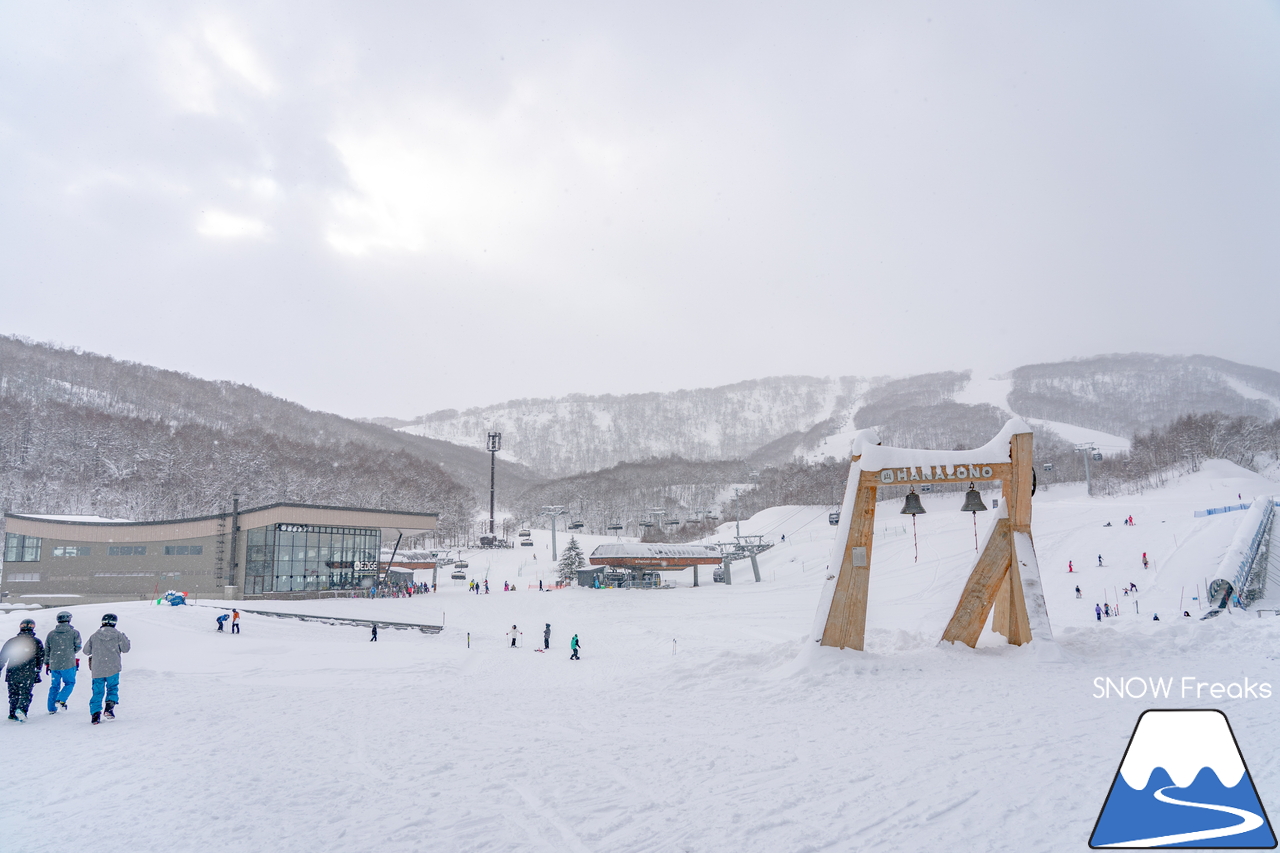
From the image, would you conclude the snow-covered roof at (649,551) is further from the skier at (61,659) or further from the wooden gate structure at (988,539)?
the skier at (61,659)

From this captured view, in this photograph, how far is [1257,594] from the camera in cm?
2361

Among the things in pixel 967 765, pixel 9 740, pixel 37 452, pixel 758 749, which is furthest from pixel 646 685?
pixel 37 452

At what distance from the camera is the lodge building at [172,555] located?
44969 millimetres

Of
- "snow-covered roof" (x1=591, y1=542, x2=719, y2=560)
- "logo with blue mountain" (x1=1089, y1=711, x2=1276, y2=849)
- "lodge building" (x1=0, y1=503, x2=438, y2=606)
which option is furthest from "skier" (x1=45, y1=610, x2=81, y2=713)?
"snow-covered roof" (x1=591, y1=542, x2=719, y2=560)

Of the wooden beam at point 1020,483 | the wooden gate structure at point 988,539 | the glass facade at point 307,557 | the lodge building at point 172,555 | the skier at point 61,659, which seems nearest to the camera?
the skier at point 61,659

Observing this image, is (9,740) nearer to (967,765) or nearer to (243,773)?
(243,773)

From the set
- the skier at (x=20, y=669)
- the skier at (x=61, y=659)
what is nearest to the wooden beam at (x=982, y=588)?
the skier at (x=61, y=659)

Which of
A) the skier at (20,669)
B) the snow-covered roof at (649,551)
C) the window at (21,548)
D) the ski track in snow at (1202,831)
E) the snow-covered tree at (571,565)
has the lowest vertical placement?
the snow-covered tree at (571,565)

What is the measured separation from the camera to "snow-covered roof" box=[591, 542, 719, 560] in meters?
57.7

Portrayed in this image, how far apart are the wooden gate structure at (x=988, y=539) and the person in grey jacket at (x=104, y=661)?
11.9 meters

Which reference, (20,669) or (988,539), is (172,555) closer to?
(20,669)

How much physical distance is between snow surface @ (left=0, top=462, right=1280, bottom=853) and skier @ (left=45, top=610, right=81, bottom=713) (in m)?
0.36

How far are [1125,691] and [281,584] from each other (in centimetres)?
4905

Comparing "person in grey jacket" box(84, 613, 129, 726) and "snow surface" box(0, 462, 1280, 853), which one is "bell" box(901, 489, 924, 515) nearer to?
"snow surface" box(0, 462, 1280, 853)
